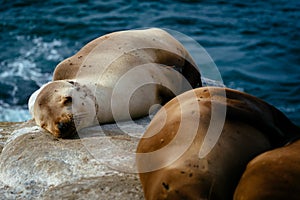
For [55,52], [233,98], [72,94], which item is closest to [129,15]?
[55,52]

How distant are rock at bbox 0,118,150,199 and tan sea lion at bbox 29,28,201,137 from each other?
0.12m

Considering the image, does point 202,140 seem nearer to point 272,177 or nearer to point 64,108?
point 272,177

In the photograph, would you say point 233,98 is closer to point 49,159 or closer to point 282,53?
point 49,159

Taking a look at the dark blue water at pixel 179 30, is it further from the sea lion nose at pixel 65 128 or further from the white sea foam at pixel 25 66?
the sea lion nose at pixel 65 128

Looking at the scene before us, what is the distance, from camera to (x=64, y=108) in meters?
4.52

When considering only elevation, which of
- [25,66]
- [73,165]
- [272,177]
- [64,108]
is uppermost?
[272,177]

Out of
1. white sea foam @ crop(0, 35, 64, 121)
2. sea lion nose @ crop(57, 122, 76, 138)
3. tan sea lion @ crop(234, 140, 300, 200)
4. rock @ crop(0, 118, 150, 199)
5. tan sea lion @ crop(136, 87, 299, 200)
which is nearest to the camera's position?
tan sea lion @ crop(234, 140, 300, 200)

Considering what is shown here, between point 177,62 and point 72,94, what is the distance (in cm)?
111

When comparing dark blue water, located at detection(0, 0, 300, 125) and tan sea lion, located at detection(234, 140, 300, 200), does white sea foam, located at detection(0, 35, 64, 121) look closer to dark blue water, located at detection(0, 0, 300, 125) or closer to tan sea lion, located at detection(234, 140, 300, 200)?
dark blue water, located at detection(0, 0, 300, 125)

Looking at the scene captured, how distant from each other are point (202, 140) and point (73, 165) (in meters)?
1.18

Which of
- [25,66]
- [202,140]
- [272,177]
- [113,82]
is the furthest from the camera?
[25,66]

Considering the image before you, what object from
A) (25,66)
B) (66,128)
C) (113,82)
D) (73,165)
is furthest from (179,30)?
(73,165)

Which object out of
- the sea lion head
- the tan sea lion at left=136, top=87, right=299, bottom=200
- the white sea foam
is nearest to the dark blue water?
the white sea foam

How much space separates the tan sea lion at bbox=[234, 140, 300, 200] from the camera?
110 inches
